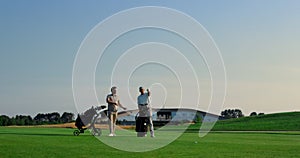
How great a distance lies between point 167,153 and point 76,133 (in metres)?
12.3

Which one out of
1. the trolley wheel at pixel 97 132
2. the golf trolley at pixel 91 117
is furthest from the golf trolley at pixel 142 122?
the golf trolley at pixel 91 117

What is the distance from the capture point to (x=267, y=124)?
5691 centimetres

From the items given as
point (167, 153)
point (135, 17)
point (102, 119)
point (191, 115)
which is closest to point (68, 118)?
point (191, 115)

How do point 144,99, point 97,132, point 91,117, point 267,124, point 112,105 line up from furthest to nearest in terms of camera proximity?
point 267,124, point 91,117, point 97,132, point 112,105, point 144,99

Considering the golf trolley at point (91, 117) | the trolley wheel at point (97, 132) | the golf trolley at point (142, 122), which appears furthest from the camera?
the golf trolley at point (91, 117)

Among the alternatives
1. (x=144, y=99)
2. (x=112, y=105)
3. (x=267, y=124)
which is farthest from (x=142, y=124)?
(x=267, y=124)

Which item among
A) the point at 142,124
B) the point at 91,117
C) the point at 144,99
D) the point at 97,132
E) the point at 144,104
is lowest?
the point at 97,132

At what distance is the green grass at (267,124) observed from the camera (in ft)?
171

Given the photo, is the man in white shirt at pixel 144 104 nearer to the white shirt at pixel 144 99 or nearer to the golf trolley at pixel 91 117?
the white shirt at pixel 144 99

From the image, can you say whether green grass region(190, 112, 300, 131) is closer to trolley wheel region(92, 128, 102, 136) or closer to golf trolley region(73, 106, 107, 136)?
golf trolley region(73, 106, 107, 136)

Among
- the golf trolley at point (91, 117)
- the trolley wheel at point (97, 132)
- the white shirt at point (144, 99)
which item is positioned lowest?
the trolley wheel at point (97, 132)

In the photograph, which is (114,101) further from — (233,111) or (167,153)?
(233,111)

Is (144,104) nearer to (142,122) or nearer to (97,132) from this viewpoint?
(142,122)

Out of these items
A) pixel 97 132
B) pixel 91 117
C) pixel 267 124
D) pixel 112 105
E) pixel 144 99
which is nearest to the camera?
pixel 144 99
